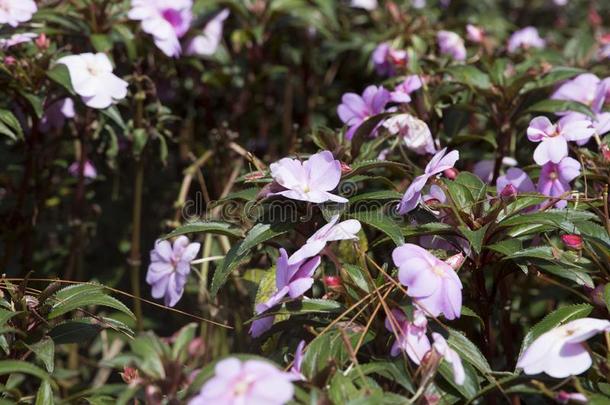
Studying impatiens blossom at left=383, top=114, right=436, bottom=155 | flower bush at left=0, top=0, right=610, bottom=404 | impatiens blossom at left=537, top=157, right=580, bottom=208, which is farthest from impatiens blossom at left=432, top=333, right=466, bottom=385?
impatiens blossom at left=383, top=114, right=436, bottom=155

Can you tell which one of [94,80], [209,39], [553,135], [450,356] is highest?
[209,39]

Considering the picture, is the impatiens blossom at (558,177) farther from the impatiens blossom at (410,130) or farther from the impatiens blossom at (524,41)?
the impatiens blossom at (524,41)

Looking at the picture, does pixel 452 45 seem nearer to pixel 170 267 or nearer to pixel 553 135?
pixel 553 135

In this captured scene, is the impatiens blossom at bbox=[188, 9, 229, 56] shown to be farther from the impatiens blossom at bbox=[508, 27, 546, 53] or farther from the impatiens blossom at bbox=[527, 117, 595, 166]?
the impatiens blossom at bbox=[527, 117, 595, 166]

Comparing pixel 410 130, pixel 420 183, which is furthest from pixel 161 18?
pixel 420 183

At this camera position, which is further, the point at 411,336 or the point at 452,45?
the point at 452,45

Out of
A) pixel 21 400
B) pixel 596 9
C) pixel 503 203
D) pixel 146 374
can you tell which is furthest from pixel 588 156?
pixel 596 9

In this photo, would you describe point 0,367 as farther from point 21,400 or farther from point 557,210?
point 557,210
